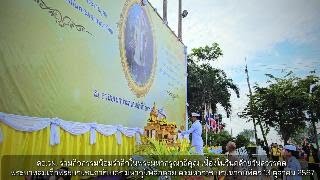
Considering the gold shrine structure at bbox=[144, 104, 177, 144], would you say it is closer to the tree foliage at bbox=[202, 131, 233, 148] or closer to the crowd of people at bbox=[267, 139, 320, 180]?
the crowd of people at bbox=[267, 139, 320, 180]

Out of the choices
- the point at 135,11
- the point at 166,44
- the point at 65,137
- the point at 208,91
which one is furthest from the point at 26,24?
the point at 208,91

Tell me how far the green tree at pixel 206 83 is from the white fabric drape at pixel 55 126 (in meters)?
21.6

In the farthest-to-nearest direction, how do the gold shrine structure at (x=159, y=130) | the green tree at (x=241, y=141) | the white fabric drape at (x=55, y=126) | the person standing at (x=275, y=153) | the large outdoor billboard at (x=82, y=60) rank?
the green tree at (x=241, y=141) < the person standing at (x=275, y=153) < the gold shrine structure at (x=159, y=130) < the large outdoor billboard at (x=82, y=60) < the white fabric drape at (x=55, y=126)

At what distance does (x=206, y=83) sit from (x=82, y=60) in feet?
Answer: 77.6

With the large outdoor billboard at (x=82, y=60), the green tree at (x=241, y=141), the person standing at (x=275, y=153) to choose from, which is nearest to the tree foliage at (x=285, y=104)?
the green tree at (x=241, y=141)

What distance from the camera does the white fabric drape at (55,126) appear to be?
477 cm

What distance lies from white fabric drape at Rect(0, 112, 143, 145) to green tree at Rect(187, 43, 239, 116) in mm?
21574

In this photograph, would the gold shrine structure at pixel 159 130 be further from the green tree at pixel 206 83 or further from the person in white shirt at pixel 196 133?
the green tree at pixel 206 83

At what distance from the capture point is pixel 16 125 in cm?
479

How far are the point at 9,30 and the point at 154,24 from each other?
666 cm

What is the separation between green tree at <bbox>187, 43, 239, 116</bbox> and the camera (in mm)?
29391

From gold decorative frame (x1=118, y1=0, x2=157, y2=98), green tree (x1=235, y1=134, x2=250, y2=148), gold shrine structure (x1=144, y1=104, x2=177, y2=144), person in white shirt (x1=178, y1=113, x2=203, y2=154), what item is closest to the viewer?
gold decorative frame (x1=118, y1=0, x2=157, y2=98)

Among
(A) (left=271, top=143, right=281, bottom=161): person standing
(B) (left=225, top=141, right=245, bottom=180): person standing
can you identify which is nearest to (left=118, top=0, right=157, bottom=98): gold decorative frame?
(B) (left=225, top=141, right=245, bottom=180): person standing

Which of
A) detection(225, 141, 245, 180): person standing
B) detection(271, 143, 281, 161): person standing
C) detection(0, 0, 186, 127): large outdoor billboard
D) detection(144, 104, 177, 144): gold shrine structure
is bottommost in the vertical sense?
detection(271, 143, 281, 161): person standing
